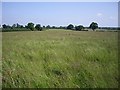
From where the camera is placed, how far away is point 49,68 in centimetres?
639

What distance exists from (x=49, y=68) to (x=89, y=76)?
1.49 meters

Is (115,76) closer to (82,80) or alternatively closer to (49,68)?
(82,80)

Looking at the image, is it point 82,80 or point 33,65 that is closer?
point 82,80

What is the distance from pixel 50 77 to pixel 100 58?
322cm

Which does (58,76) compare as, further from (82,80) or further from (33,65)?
(33,65)

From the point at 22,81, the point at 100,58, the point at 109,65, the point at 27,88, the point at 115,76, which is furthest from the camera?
the point at 100,58

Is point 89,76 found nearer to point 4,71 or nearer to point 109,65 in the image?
point 109,65

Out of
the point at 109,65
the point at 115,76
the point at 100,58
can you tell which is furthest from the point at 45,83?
the point at 100,58

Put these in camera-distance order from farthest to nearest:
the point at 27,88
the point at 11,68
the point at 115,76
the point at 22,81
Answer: the point at 11,68 → the point at 115,76 → the point at 22,81 → the point at 27,88

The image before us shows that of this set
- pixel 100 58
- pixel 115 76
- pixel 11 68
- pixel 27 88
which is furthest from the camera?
pixel 100 58

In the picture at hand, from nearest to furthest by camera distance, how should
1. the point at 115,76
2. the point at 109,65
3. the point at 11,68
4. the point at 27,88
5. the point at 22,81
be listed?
the point at 27,88, the point at 22,81, the point at 115,76, the point at 11,68, the point at 109,65

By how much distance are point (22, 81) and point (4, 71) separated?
1133 mm

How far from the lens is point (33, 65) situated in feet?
21.8

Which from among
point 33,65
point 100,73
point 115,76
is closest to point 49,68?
point 33,65
